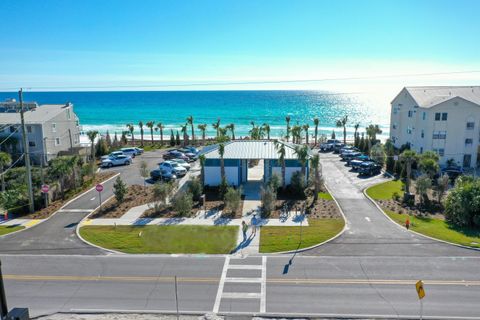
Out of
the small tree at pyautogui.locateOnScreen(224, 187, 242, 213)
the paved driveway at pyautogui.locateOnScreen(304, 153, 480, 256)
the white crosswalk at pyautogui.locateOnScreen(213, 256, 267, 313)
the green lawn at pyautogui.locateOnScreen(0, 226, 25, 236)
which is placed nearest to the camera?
the white crosswalk at pyautogui.locateOnScreen(213, 256, 267, 313)

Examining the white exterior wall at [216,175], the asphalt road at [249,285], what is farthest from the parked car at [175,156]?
Result: the asphalt road at [249,285]

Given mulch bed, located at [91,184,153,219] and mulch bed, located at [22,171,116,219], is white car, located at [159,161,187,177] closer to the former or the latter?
mulch bed, located at [91,184,153,219]

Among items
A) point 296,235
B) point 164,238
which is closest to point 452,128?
point 296,235

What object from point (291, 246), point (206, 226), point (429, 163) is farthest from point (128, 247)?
point (429, 163)

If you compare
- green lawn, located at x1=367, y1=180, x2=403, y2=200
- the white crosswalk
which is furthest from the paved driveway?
the white crosswalk

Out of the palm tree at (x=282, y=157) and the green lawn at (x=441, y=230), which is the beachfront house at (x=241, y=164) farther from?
the green lawn at (x=441, y=230)

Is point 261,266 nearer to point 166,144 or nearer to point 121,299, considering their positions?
point 121,299
